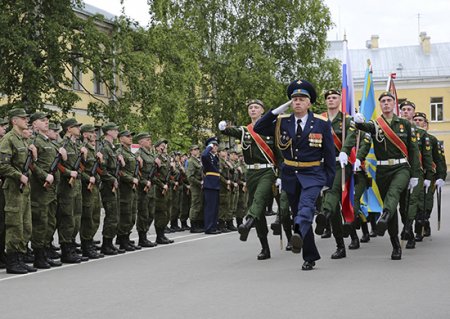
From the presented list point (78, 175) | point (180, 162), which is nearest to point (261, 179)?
point (78, 175)

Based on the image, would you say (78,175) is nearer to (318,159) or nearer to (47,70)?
(318,159)

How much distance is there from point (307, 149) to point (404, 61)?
6167 centimetres

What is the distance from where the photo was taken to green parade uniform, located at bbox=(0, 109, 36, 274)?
10.3m

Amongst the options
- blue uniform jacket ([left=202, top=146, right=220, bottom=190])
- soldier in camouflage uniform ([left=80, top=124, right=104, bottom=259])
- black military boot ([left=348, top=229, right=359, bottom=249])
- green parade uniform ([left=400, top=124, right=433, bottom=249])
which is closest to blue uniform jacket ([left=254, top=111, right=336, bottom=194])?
green parade uniform ([left=400, top=124, right=433, bottom=249])

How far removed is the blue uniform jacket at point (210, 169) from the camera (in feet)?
58.2

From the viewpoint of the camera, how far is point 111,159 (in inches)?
500

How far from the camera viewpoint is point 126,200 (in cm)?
1309

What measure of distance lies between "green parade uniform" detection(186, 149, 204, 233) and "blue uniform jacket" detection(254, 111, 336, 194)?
26.1 ft

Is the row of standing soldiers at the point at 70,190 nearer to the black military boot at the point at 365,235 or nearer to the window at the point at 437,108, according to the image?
the black military boot at the point at 365,235

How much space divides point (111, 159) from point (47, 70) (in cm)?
1367

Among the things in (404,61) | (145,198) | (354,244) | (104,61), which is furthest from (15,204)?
(404,61)

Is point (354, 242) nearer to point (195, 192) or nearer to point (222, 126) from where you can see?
point (222, 126)

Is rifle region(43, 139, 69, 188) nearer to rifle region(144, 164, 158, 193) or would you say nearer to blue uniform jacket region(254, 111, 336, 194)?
rifle region(144, 164, 158, 193)

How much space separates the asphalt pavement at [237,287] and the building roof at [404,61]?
5700cm
